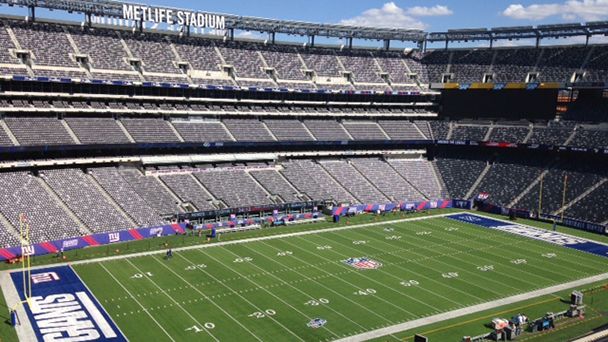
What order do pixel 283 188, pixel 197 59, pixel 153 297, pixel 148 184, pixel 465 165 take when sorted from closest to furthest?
pixel 153 297, pixel 148 184, pixel 283 188, pixel 197 59, pixel 465 165

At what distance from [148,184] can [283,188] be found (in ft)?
52.6

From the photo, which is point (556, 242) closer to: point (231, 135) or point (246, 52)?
point (231, 135)

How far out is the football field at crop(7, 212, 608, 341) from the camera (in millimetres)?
31500

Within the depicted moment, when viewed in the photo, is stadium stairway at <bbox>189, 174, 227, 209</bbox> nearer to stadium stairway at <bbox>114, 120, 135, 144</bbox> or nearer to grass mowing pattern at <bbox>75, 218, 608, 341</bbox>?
stadium stairway at <bbox>114, 120, 135, 144</bbox>

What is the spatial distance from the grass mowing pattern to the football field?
0.08 meters

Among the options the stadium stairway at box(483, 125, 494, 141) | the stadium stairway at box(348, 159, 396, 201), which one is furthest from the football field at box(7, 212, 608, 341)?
the stadium stairway at box(483, 125, 494, 141)

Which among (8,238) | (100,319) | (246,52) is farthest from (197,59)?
(100,319)

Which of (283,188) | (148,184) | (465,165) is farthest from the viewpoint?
(465,165)

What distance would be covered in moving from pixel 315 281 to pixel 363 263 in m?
6.10

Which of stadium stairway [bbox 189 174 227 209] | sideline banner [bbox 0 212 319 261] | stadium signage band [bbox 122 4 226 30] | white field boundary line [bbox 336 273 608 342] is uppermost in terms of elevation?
stadium signage band [bbox 122 4 226 30]

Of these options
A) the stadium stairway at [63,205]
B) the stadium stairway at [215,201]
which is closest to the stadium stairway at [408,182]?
the stadium stairway at [215,201]

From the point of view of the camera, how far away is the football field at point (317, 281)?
31.5 metres

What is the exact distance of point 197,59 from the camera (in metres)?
71.1

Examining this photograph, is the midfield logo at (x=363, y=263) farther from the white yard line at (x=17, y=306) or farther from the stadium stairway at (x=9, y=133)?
the stadium stairway at (x=9, y=133)
